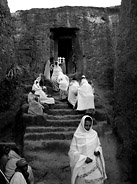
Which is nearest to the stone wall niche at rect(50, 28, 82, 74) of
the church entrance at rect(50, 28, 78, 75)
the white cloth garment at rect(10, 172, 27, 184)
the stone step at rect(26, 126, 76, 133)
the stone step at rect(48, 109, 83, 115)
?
the church entrance at rect(50, 28, 78, 75)

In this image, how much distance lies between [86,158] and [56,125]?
11.2 feet

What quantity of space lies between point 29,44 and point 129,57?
7786mm

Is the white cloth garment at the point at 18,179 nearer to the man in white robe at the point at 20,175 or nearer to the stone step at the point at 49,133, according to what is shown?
the man in white robe at the point at 20,175

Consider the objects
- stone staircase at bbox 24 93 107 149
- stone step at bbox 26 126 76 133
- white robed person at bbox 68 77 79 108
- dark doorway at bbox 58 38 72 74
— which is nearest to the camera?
stone staircase at bbox 24 93 107 149

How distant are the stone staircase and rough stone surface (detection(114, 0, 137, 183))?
1058 millimetres

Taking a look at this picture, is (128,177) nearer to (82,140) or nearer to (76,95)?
(82,140)

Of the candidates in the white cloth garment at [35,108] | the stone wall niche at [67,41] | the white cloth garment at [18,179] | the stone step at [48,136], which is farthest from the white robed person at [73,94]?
the white cloth garment at [18,179]

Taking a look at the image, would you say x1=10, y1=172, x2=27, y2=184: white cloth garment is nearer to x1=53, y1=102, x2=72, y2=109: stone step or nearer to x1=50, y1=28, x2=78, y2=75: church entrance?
x1=53, y1=102, x2=72, y2=109: stone step

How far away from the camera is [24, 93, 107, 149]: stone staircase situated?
272 inches

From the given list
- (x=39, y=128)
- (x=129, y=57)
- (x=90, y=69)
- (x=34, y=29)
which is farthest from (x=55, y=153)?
(x=34, y=29)

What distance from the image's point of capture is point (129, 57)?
639 centimetres

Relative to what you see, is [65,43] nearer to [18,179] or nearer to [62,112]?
[62,112]

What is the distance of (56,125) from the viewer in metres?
7.60

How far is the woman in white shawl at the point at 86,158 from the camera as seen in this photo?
4250 mm
